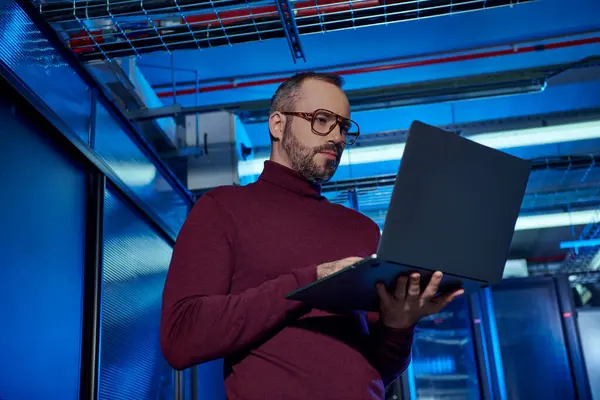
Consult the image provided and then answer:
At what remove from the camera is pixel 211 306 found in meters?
0.97

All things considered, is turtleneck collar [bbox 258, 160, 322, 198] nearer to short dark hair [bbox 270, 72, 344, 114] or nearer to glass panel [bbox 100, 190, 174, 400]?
short dark hair [bbox 270, 72, 344, 114]

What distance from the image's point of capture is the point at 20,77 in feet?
5.92

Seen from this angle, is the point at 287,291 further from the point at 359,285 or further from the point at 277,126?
the point at 277,126

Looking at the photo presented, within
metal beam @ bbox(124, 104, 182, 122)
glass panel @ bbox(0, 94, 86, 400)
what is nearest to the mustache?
glass panel @ bbox(0, 94, 86, 400)

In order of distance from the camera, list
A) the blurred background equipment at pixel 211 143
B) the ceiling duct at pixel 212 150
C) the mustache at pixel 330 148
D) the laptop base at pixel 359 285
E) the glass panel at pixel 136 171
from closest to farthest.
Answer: the laptop base at pixel 359 285
the mustache at pixel 330 148
the blurred background equipment at pixel 211 143
the glass panel at pixel 136 171
the ceiling duct at pixel 212 150

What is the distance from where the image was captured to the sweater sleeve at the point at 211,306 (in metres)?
0.96

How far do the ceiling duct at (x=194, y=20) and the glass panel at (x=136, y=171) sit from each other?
274 mm

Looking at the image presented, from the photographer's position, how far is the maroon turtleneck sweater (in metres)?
0.97

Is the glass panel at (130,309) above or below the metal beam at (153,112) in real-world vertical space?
below

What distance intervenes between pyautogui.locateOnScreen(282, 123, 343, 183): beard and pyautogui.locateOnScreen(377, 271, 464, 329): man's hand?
33 centimetres

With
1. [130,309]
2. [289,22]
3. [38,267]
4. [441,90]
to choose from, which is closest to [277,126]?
[38,267]

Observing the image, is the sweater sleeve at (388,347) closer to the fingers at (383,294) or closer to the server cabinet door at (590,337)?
the fingers at (383,294)

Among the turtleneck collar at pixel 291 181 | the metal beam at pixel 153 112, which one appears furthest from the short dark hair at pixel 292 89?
the metal beam at pixel 153 112

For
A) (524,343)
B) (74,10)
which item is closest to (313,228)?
(74,10)
